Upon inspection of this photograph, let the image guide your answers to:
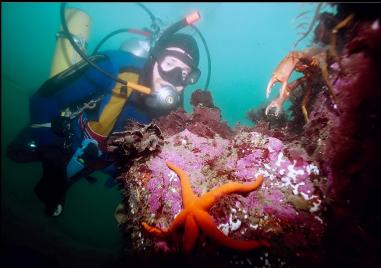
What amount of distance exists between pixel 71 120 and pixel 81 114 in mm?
289

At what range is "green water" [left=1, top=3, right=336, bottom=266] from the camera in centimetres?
1705

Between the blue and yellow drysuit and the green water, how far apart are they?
2.78 meters

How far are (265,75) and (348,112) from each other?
10650cm

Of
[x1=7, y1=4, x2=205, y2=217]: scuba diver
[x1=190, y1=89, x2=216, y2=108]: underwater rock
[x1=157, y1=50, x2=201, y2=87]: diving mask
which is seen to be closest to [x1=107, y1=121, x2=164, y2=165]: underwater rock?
[x1=190, y1=89, x2=216, y2=108]: underwater rock

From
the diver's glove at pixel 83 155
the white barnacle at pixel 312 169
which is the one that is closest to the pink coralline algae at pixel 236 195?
the white barnacle at pixel 312 169

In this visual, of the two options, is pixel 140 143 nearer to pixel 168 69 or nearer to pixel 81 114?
pixel 81 114

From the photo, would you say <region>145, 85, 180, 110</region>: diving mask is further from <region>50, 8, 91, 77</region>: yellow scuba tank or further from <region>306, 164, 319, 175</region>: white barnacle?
<region>306, 164, 319, 175</region>: white barnacle

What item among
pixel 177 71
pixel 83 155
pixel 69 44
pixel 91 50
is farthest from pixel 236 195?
pixel 91 50

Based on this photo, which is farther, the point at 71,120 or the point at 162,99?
the point at 162,99

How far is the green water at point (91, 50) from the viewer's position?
1705 cm

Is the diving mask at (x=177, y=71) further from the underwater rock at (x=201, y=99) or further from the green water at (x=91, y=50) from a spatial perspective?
the green water at (x=91, y=50)

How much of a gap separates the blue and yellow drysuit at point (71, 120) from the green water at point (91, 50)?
109 inches

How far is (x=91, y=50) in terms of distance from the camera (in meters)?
25.5

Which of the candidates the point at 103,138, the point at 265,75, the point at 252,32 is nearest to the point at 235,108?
the point at 265,75
